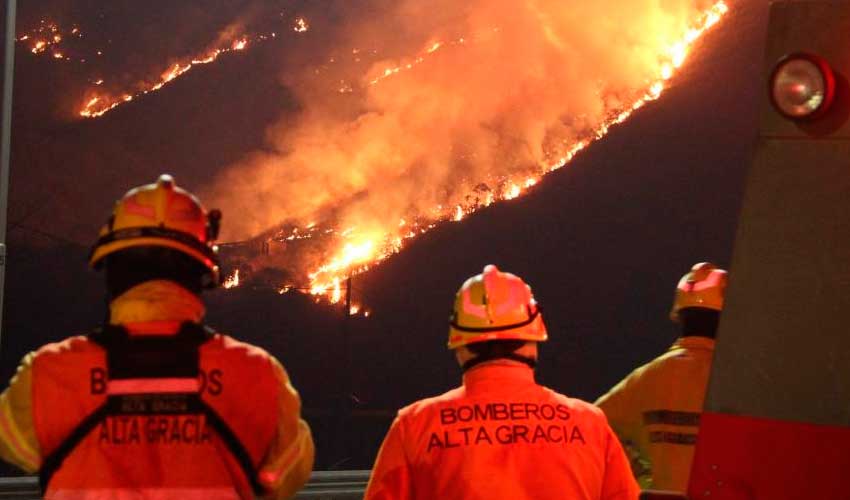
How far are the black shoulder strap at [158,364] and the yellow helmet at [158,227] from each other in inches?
9.0

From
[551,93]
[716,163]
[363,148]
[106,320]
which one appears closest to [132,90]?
[363,148]

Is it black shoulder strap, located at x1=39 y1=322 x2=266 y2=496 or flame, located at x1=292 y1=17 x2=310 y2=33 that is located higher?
flame, located at x1=292 y1=17 x2=310 y2=33

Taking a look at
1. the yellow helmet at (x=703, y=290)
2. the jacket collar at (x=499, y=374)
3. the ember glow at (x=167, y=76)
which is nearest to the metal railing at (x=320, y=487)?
the yellow helmet at (x=703, y=290)

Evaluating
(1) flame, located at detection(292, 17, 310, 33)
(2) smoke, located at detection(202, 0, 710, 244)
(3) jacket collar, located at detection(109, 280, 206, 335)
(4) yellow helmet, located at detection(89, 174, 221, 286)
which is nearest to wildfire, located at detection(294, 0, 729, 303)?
(2) smoke, located at detection(202, 0, 710, 244)

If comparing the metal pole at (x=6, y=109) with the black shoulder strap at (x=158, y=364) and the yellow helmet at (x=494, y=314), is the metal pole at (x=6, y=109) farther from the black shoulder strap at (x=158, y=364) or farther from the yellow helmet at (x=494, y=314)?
the black shoulder strap at (x=158, y=364)

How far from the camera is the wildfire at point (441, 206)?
4359 centimetres

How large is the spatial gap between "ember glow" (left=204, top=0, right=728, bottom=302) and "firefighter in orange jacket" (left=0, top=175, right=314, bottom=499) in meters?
39.1

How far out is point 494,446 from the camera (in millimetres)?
3770

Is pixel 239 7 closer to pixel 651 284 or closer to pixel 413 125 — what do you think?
pixel 413 125

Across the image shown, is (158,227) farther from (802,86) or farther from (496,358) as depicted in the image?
(802,86)

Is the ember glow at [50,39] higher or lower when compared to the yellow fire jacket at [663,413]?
higher

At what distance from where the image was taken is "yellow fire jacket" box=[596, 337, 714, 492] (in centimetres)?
488

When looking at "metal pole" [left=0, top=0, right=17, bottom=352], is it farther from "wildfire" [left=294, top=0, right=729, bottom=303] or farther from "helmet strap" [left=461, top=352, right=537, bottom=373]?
"wildfire" [left=294, top=0, right=729, bottom=303]

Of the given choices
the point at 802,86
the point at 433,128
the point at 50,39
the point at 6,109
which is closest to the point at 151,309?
the point at 802,86
